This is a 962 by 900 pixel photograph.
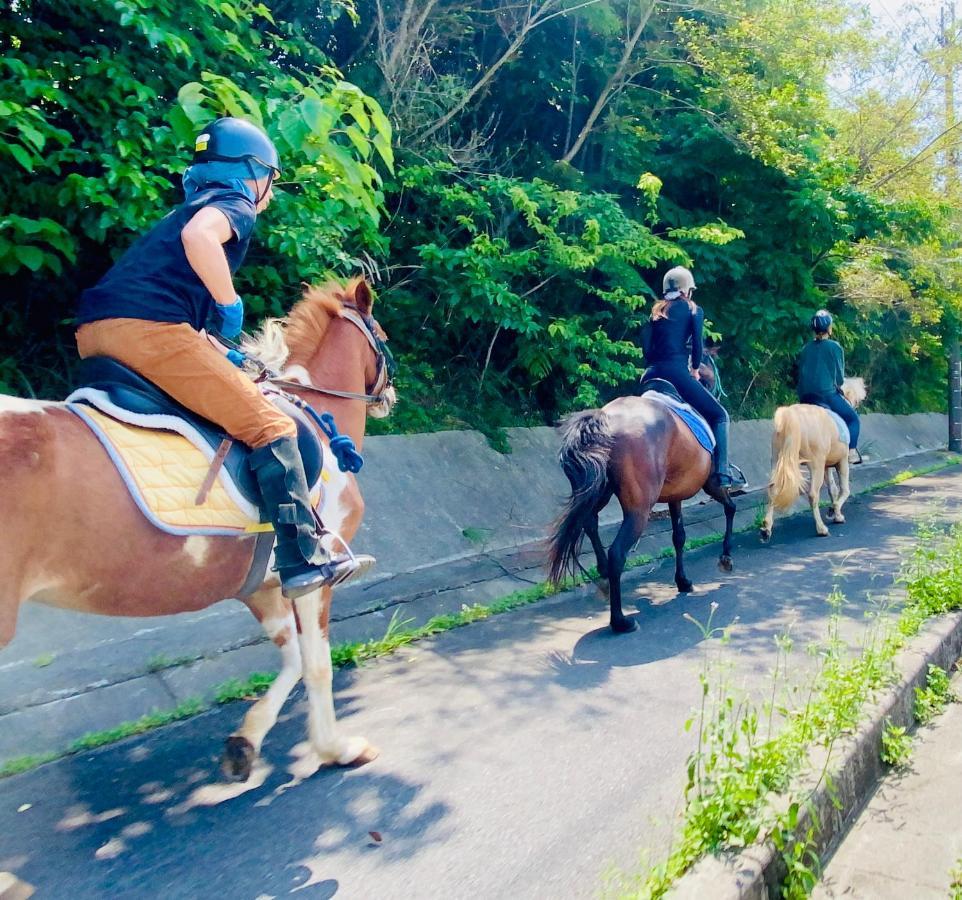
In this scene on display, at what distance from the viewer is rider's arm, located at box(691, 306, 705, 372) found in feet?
22.1

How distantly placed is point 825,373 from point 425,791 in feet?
27.7

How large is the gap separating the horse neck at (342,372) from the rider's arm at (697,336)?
366 centimetres

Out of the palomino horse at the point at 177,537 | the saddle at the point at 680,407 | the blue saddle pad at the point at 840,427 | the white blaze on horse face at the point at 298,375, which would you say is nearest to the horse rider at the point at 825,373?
the blue saddle pad at the point at 840,427

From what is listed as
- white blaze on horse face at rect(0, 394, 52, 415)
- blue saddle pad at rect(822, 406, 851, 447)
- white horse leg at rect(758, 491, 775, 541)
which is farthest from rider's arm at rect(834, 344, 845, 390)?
white blaze on horse face at rect(0, 394, 52, 415)

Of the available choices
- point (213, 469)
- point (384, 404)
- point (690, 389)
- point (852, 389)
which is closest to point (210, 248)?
point (213, 469)

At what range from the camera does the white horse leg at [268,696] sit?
10.9 feet

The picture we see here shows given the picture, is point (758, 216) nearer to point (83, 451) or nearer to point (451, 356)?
point (451, 356)

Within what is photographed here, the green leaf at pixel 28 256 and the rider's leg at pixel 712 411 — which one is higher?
the green leaf at pixel 28 256

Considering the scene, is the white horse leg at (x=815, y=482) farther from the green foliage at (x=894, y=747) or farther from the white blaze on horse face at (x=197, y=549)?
the white blaze on horse face at (x=197, y=549)

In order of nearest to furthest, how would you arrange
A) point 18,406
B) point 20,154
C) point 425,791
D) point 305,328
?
point 18,406 → point 425,791 → point 305,328 → point 20,154

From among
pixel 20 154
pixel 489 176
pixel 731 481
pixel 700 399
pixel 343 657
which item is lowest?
pixel 343 657

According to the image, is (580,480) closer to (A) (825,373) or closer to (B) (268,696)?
(B) (268,696)

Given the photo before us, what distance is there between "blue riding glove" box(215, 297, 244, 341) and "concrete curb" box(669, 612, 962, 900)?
2.59 meters

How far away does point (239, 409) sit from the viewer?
3025mm
